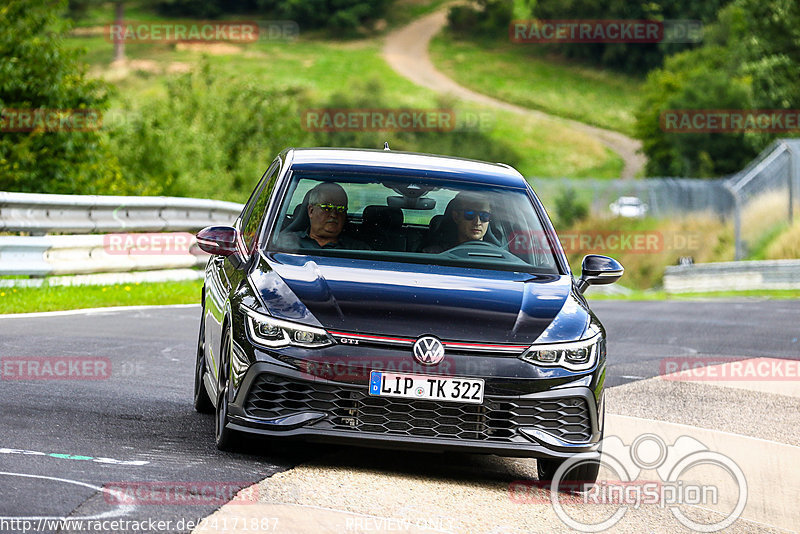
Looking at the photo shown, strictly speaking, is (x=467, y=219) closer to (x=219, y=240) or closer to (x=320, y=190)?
(x=320, y=190)

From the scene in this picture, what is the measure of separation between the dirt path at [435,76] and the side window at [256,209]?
252 ft

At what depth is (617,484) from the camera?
7.10 m

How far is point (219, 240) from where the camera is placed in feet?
24.6

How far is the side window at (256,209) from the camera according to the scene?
304 inches

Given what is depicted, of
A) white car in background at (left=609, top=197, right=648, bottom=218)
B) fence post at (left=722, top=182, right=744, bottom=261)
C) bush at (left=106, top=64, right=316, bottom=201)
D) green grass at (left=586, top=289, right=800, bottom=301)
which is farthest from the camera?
white car in background at (left=609, top=197, right=648, bottom=218)

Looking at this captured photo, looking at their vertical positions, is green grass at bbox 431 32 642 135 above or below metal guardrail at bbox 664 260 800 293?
above

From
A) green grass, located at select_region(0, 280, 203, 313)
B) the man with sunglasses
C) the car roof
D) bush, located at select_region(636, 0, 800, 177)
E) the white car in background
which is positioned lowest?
green grass, located at select_region(0, 280, 203, 313)

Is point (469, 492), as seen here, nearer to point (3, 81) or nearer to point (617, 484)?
point (617, 484)

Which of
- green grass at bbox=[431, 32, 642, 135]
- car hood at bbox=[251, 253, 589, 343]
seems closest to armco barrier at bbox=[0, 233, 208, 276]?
car hood at bbox=[251, 253, 589, 343]

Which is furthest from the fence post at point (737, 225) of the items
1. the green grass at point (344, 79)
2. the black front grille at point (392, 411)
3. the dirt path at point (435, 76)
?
the dirt path at point (435, 76)

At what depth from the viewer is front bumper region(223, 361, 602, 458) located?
251 inches

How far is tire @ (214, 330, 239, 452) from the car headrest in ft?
3.71

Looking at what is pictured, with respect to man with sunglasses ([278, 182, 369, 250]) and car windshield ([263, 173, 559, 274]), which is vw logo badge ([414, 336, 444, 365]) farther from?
man with sunglasses ([278, 182, 369, 250])

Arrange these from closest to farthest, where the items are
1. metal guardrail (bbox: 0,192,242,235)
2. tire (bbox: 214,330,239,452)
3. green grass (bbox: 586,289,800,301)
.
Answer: tire (bbox: 214,330,239,452)
metal guardrail (bbox: 0,192,242,235)
green grass (bbox: 586,289,800,301)
